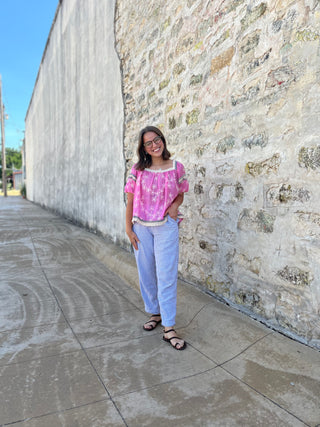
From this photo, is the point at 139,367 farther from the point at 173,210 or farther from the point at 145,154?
the point at 145,154

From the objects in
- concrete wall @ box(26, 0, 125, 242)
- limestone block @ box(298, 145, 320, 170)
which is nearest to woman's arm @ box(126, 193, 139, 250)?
limestone block @ box(298, 145, 320, 170)

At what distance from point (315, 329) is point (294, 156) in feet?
3.51

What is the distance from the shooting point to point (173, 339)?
7.27ft

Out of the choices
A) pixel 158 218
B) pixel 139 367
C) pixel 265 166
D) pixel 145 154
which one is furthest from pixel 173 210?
pixel 139 367

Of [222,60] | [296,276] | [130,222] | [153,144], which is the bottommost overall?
[296,276]

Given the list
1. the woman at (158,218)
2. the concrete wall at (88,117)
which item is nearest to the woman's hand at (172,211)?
the woman at (158,218)

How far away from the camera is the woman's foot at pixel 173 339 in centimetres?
216

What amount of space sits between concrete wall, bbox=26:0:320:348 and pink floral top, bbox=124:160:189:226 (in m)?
0.55

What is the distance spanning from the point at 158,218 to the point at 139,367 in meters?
0.97

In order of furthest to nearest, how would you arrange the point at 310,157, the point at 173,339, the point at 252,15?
the point at 252,15 → the point at 173,339 → the point at 310,157

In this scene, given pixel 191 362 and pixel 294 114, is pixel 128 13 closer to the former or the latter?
pixel 294 114

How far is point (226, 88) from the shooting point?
2609mm

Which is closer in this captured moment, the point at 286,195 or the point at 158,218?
the point at 286,195

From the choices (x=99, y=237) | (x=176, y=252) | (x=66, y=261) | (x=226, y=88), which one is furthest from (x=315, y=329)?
(x=99, y=237)
